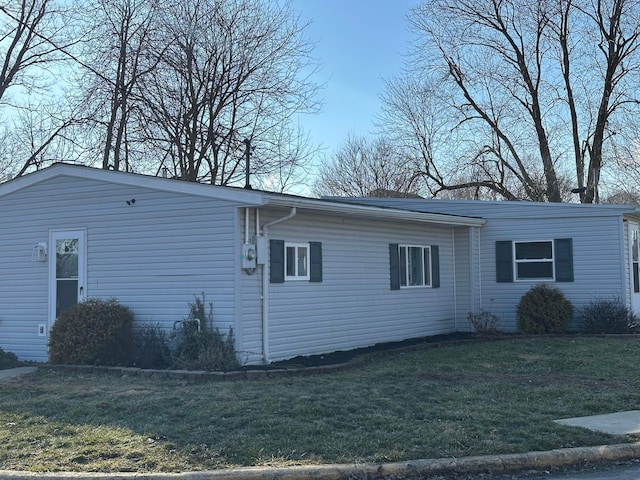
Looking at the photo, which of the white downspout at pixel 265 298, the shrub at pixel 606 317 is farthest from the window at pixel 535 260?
the white downspout at pixel 265 298

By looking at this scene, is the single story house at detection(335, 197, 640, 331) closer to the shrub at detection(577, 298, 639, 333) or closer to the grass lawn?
the shrub at detection(577, 298, 639, 333)

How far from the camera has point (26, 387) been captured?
9852mm

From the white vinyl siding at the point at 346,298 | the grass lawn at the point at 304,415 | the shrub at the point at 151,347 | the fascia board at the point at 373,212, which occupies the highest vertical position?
the fascia board at the point at 373,212

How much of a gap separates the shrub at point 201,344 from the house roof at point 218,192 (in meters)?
1.83

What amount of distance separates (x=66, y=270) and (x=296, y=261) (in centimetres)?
429

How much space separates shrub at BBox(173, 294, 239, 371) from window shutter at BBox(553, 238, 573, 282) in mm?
9119

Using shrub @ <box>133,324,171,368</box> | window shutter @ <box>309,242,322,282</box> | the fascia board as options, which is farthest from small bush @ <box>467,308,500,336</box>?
shrub @ <box>133,324,171,368</box>

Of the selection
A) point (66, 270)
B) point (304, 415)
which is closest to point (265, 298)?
point (66, 270)

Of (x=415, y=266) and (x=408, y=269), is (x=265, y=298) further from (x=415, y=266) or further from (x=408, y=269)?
(x=415, y=266)

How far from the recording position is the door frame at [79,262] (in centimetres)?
1275

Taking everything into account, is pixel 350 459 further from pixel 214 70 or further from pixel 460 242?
pixel 214 70

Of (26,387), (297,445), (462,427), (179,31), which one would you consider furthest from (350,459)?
(179,31)

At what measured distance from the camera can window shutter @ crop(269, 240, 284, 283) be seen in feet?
38.9

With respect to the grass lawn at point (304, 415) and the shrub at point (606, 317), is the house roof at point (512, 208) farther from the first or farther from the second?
the grass lawn at point (304, 415)
